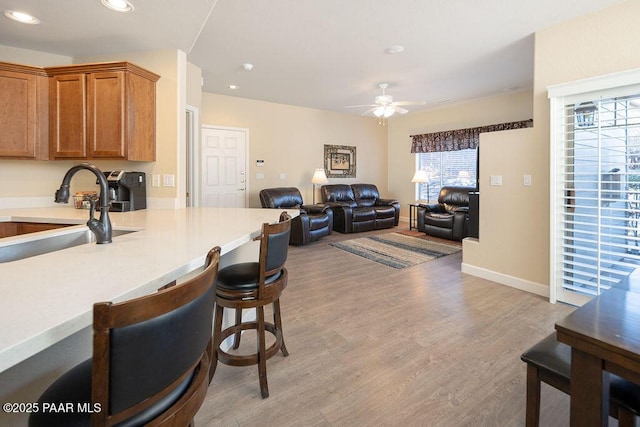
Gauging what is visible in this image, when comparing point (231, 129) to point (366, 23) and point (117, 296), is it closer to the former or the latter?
point (366, 23)

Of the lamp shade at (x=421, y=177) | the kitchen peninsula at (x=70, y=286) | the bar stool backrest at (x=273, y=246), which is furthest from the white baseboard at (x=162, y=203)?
the lamp shade at (x=421, y=177)

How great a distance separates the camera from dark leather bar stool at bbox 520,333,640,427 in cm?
104

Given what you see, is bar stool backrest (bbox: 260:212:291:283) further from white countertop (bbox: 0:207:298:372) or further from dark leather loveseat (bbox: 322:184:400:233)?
dark leather loveseat (bbox: 322:184:400:233)

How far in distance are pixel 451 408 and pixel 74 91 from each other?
369 cm

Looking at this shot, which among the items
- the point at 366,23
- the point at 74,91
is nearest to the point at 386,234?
the point at 366,23

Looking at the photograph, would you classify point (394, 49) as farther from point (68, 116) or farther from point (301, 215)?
point (68, 116)

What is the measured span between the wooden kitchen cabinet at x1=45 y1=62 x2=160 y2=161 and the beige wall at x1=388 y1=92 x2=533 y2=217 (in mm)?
5735

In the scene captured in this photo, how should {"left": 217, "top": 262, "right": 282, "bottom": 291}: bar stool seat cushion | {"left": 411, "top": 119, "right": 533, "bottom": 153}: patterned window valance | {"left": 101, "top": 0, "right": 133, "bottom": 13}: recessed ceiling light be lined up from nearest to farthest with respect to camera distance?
{"left": 217, "top": 262, "right": 282, "bottom": 291}: bar stool seat cushion
{"left": 101, "top": 0, "right": 133, "bottom": 13}: recessed ceiling light
{"left": 411, "top": 119, "right": 533, "bottom": 153}: patterned window valance

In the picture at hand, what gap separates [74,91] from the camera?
108 inches

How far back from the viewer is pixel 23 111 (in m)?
2.71

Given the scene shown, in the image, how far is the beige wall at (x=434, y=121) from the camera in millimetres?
5641

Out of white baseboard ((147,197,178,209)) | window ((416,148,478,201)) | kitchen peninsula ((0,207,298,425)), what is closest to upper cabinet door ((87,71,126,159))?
white baseboard ((147,197,178,209))

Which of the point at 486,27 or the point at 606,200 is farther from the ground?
the point at 486,27

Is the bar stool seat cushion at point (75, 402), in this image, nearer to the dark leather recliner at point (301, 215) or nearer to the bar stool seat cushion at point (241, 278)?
the bar stool seat cushion at point (241, 278)
